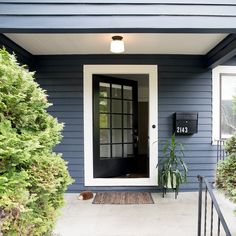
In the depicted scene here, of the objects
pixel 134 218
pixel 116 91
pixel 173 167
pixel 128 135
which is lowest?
pixel 134 218

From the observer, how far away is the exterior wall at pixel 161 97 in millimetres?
4453

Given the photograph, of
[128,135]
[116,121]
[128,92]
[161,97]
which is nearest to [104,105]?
[116,121]

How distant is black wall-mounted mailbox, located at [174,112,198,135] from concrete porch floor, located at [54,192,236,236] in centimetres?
108

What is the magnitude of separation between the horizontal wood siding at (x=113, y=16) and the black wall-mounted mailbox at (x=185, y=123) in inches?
77.8

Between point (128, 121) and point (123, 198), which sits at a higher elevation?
point (128, 121)

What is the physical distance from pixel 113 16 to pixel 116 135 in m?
2.58

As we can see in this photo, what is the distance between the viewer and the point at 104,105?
4.66 meters

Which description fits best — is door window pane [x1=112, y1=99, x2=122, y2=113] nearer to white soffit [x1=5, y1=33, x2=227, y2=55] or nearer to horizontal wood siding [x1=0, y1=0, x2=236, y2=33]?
white soffit [x1=5, y1=33, x2=227, y2=55]

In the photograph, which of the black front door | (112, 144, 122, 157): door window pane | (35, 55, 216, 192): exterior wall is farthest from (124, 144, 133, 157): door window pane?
(35, 55, 216, 192): exterior wall

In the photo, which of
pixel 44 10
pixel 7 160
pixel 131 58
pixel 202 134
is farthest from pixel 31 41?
pixel 202 134

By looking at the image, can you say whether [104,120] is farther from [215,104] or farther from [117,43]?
[215,104]

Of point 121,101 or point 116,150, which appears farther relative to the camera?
point 121,101

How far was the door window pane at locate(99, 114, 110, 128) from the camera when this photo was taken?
4613 mm

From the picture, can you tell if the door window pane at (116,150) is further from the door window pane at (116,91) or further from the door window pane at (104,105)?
the door window pane at (116,91)
